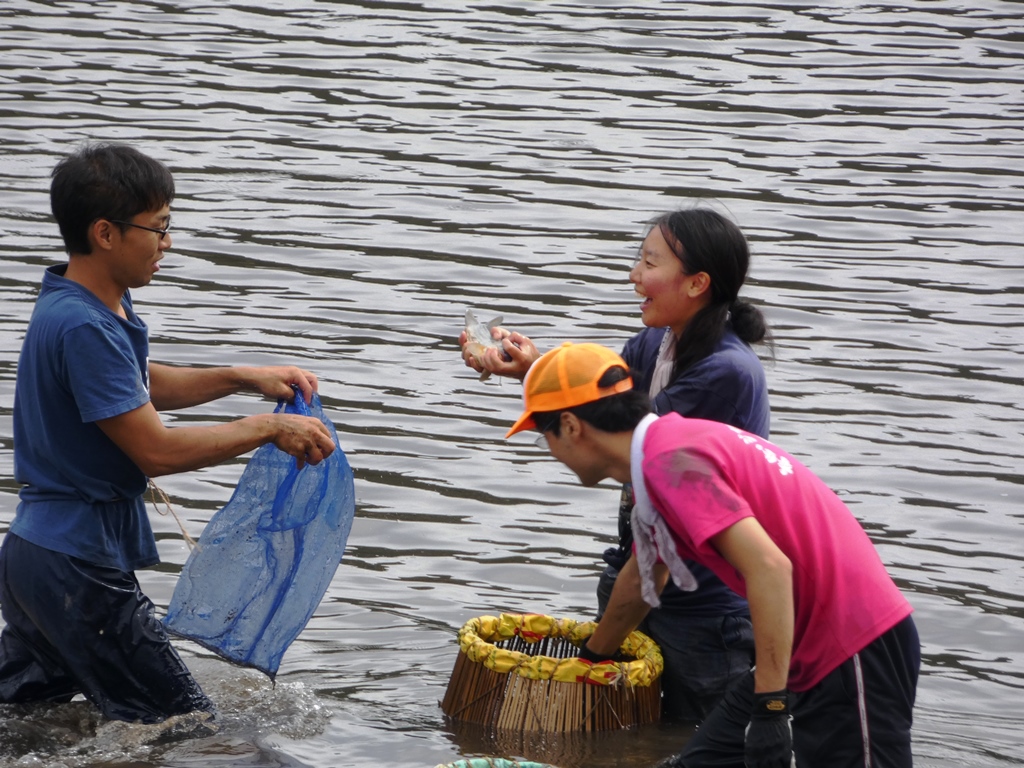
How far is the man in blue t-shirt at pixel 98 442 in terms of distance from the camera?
14.5ft

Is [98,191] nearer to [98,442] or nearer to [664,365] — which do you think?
[98,442]

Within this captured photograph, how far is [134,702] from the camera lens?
15.5 ft

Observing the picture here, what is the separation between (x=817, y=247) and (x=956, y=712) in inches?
235

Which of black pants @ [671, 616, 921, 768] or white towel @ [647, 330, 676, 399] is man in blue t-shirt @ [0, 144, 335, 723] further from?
black pants @ [671, 616, 921, 768]

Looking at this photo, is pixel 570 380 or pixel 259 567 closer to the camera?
pixel 570 380

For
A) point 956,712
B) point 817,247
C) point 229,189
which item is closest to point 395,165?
point 229,189

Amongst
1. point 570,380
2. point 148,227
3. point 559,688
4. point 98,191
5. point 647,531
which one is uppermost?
point 98,191

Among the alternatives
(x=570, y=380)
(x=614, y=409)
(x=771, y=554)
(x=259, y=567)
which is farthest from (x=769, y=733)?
(x=259, y=567)

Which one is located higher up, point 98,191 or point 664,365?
point 98,191

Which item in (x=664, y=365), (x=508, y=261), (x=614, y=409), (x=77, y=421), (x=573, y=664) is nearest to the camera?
(x=614, y=409)

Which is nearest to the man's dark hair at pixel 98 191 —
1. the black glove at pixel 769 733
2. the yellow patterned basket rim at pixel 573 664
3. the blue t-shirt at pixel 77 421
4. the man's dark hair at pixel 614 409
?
the blue t-shirt at pixel 77 421

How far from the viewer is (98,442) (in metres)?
4.53

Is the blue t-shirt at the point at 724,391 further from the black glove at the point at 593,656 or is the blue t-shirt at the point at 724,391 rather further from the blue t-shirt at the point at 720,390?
the black glove at the point at 593,656

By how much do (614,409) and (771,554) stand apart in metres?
0.61
